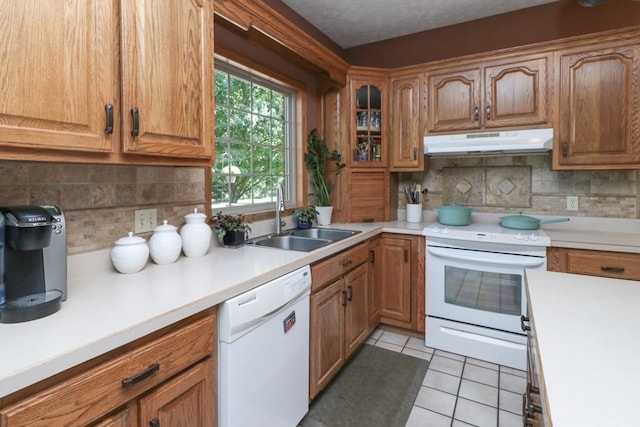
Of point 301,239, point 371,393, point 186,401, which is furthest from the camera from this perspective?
point 301,239

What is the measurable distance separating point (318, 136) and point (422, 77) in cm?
101

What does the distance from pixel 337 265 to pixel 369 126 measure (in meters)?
1.49

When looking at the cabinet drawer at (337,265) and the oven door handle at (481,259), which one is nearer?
the cabinet drawer at (337,265)

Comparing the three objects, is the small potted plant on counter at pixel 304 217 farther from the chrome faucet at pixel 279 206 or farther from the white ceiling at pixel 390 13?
the white ceiling at pixel 390 13

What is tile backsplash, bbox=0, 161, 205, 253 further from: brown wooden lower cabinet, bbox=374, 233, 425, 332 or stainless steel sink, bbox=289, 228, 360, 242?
brown wooden lower cabinet, bbox=374, 233, 425, 332

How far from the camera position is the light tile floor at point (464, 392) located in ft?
6.02

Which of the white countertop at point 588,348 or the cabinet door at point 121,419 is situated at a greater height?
the white countertop at point 588,348

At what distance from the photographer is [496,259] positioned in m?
2.38

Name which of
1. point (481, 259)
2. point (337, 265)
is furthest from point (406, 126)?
point (337, 265)

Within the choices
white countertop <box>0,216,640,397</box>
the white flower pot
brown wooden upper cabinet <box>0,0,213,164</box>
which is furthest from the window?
brown wooden upper cabinet <box>0,0,213,164</box>

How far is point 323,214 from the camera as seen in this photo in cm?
292

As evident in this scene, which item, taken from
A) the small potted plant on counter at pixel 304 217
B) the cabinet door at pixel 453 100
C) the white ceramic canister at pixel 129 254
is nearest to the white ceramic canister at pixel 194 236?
the white ceramic canister at pixel 129 254

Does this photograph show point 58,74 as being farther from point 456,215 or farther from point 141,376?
point 456,215

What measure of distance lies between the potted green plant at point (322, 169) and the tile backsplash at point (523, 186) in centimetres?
77
